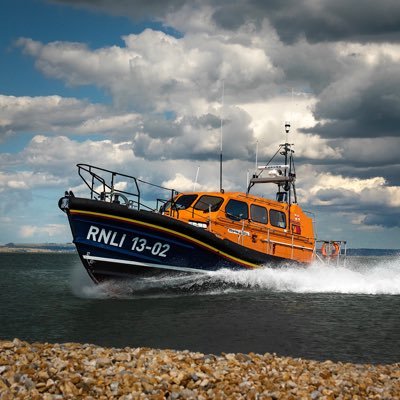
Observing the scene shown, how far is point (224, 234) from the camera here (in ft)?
51.3

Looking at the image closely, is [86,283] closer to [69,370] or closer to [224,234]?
[224,234]

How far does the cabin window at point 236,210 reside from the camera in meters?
15.8

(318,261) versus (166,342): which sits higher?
(318,261)

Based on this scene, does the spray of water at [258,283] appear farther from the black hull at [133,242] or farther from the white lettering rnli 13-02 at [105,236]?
the white lettering rnli 13-02 at [105,236]

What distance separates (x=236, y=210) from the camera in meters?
16.0

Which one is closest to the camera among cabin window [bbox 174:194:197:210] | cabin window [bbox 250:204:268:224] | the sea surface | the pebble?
the pebble

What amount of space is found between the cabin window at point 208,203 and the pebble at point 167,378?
9.41 meters

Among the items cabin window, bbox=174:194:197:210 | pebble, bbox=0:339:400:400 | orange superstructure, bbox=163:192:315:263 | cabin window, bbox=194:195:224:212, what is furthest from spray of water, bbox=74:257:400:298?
pebble, bbox=0:339:400:400

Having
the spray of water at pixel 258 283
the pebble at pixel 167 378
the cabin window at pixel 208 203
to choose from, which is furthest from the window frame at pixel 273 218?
the pebble at pixel 167 378

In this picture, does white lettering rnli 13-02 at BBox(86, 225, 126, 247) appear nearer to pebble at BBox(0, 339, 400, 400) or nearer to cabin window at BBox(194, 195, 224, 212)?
cabin window at BBox(194, 195, 224, 212)

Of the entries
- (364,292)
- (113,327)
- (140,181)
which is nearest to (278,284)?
(364,292)

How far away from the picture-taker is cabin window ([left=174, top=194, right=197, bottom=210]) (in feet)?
52.4

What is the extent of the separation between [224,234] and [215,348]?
6911 mm

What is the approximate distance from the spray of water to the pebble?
781cm
